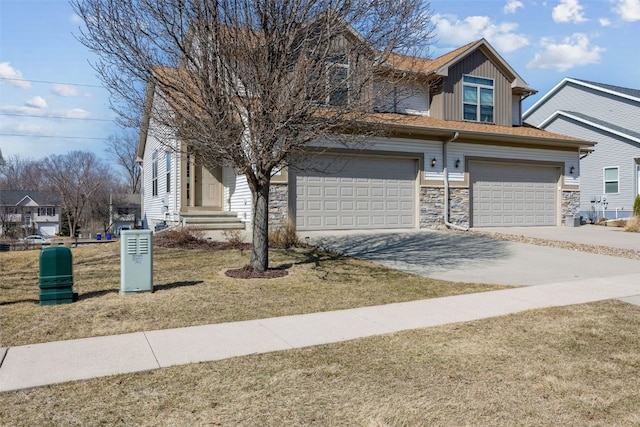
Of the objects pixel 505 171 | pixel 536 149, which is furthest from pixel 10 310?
pixel 536 149

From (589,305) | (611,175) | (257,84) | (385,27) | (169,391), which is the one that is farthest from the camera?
(611,175)

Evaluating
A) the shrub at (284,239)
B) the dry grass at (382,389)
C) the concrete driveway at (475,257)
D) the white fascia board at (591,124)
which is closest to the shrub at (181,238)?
the shrub at (284,239)

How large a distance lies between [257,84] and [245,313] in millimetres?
3655

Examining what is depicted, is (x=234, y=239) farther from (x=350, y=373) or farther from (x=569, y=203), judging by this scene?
(x=569, y=203)

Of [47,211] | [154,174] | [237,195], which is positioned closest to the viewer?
[237,195]

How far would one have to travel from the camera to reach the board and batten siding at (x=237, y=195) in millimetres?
15078

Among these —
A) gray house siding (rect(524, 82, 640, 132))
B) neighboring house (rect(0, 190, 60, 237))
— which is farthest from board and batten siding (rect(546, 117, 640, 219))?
neighboring house (rect(0, 190, 60, 237))

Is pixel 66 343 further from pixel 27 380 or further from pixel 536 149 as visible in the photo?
pixel 536 149

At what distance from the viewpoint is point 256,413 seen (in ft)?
11.9

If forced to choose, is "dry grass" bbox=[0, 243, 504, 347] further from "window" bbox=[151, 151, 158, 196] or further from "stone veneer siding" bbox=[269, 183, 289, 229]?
"window" bbox=[151, 151, 158, 196]

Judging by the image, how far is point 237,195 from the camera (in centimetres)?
1598

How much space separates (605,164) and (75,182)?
41550 millimetres

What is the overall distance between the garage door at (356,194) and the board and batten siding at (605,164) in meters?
14.5

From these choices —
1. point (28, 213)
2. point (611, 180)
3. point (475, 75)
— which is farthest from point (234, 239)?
point (28, 213)
